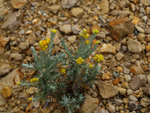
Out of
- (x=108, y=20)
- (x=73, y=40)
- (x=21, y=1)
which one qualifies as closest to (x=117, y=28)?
(x=108, y=20)

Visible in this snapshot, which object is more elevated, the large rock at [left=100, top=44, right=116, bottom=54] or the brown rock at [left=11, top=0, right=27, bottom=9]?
the brown rock at [left=11, top=0, right=27, bottom=9]

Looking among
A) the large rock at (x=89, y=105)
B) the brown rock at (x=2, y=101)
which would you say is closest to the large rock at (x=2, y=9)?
Answer: the brown rock at (x=2, y=101)

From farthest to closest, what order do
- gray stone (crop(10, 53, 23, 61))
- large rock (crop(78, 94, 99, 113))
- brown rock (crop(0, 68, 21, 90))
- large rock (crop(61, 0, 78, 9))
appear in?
large rock (crop(61, 0, 78, 9))
gray stone (crop(10, 53, 23, 61))
brown rock (crop(0, 68, 21, 90))
large rock (crop(78, 94, 99, 113))

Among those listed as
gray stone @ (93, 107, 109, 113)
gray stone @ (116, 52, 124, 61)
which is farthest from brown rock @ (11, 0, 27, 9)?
gray stone @ (93, 107, 109, 113)

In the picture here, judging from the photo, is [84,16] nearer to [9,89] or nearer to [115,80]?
[115,80]

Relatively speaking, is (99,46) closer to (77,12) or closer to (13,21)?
(77,12)

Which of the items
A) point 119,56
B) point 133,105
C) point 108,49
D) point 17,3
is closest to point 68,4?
point 17,3

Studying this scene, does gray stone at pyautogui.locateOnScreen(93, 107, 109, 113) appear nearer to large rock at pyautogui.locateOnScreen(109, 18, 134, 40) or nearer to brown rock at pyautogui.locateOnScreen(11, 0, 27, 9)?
large rock at pyautogui.locateOnScreen(109, 18, 134, 40)
